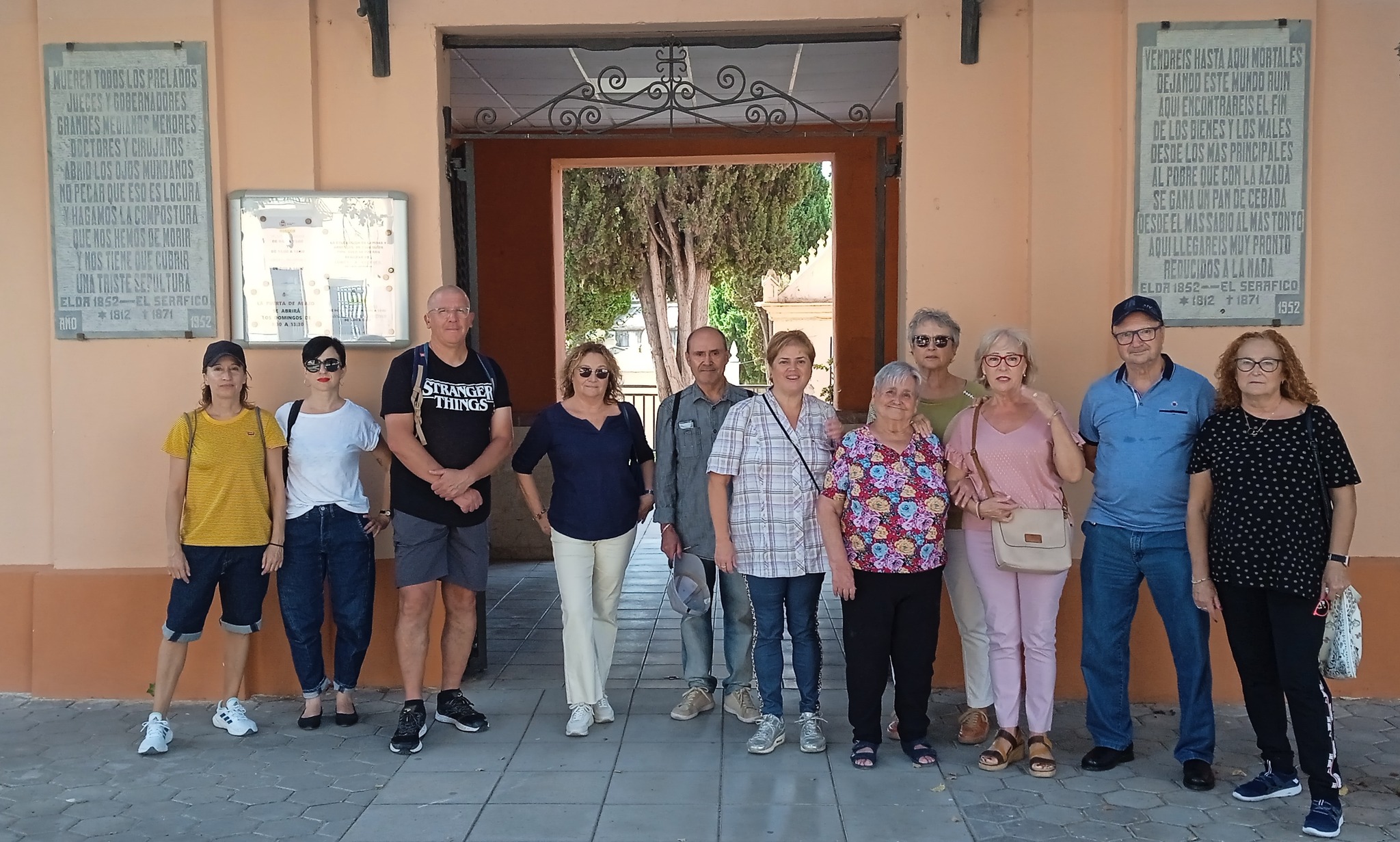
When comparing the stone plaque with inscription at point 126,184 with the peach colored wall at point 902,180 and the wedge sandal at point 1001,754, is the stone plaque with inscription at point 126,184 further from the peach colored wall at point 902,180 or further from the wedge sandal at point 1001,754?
the wedge sandal at point 1001,754

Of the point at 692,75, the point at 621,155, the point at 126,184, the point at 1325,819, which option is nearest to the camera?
the point at 1325,819

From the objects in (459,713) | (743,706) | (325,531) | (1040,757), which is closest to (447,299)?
(325,531)

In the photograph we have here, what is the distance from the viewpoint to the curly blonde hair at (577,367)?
14.6 feet

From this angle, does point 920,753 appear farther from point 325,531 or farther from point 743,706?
point 325,531

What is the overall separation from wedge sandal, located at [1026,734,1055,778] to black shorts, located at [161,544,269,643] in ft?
10.3

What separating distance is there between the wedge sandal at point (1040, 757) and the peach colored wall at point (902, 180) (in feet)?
2.92

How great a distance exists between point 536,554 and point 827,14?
16.6 feet

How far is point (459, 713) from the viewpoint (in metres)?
4.57

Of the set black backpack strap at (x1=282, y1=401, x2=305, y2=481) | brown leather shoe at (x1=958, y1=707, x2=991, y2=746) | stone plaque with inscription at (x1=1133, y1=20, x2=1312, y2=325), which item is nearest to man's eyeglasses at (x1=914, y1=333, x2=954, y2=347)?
stone plaque with inscription at (x1=1133, y1=20, x2=1312, y2=325)

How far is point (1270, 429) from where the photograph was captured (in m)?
3.60

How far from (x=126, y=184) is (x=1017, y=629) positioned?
4.26 m

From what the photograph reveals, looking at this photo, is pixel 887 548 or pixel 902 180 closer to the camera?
pixel 887 548

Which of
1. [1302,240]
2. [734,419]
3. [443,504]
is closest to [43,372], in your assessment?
[443,504]

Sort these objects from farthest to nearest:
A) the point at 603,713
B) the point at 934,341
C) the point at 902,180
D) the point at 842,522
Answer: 1. the point at 902,180
2. the point at 603,713
3. the point at 934,341
4. the point at 842,522
